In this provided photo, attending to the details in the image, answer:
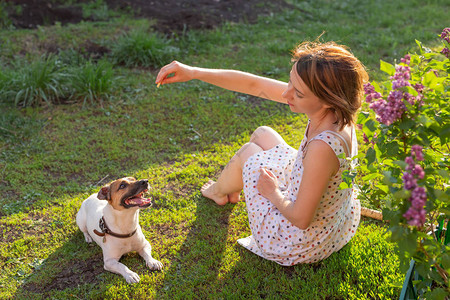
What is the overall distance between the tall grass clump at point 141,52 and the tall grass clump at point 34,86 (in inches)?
42.7

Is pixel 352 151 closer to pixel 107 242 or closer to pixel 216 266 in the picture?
pixel 216 266

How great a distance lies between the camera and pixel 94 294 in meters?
3.21

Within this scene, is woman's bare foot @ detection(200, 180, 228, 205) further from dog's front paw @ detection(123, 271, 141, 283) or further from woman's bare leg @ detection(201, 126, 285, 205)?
dog's front paw @ detection(123, 271, 141, 283)

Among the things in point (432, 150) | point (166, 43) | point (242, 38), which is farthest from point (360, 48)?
point (432, 150)

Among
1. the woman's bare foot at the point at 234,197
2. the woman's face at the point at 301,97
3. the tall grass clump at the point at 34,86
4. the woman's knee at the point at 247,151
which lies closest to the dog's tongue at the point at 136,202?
the woman's knee at the point at 247,151

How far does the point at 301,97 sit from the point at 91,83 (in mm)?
3995

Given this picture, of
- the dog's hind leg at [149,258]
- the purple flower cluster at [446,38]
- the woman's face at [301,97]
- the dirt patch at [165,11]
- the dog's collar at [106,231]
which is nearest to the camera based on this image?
the purple flower cluster at [446,38]

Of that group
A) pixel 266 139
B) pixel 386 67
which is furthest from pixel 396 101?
pixel 266 139

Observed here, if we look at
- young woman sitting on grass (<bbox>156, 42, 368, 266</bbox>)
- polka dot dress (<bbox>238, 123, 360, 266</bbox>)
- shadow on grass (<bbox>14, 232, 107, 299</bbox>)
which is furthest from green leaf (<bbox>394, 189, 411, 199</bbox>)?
shadow on grass (<bbox>14, 232, 107, 299</bbox>)

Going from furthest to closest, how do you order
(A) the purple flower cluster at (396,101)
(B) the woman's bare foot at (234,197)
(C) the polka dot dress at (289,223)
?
(B) the woman's bare foot at (234,197) < (C) the polka dot dress at (289,223) < (A) the purple flower cluster at (396,101)

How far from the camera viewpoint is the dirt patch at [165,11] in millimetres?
8055

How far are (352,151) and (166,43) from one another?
4844 millimetres

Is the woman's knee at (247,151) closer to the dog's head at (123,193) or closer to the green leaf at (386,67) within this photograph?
the dog's head at (123,193)

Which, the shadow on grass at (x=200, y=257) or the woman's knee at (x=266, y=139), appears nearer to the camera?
the shadow on grass at (x=200, y=257)
